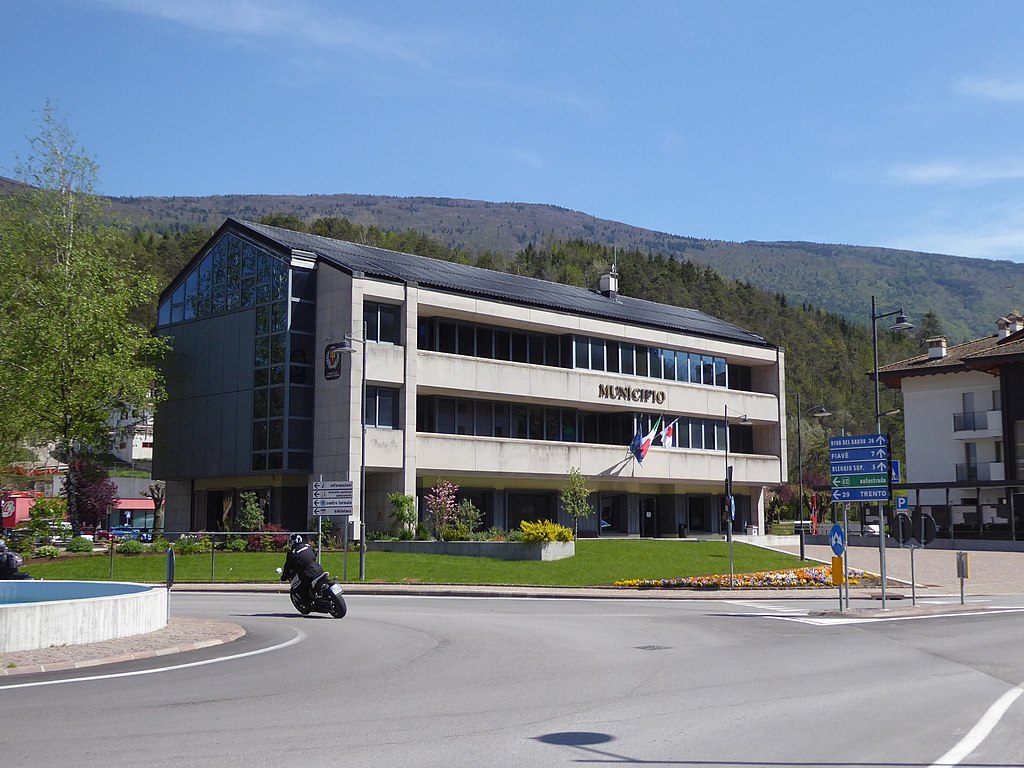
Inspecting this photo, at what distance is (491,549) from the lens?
134ft

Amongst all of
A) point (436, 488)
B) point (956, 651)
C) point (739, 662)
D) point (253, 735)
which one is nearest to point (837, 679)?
point (739, 662)

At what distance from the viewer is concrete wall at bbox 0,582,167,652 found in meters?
15.1

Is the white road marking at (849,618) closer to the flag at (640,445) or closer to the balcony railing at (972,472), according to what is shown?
the flag at (640,445)

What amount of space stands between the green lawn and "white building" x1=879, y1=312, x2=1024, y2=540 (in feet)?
72.3

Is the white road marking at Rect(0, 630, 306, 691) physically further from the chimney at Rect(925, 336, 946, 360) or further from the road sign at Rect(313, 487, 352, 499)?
the chimney at Rect(925, 336, 946, 360)

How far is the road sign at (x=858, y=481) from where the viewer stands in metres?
24.7

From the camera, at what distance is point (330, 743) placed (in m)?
→ 8.76

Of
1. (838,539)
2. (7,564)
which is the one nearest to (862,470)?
(838,539)

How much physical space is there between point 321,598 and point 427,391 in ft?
96.3

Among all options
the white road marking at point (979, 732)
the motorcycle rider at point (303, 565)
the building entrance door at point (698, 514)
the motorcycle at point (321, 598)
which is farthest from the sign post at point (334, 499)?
the building entrance door at point (698, 514)

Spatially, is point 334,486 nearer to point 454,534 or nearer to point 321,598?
point 454,534

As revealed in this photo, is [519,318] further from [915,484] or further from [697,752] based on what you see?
[697,752]

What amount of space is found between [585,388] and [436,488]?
10.9m

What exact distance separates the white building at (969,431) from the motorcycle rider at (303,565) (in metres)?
47.4
